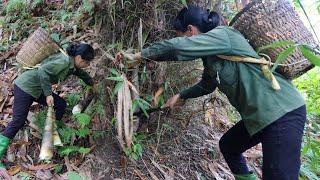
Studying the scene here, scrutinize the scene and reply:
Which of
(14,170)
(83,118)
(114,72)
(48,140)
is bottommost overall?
(14,170)

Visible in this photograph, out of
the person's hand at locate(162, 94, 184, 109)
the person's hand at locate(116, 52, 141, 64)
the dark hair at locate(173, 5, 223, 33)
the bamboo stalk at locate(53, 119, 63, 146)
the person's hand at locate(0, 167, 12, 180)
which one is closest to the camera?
the dark hair at locate(173, 5, 223, 33)

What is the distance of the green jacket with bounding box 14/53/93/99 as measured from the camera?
4.09m

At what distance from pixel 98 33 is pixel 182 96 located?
113 cm

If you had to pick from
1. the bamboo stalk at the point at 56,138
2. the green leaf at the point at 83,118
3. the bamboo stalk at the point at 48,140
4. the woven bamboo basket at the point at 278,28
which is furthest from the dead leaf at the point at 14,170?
the woven bamboo basket at the point at 278,28

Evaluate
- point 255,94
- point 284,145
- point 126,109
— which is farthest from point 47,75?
point 284,145

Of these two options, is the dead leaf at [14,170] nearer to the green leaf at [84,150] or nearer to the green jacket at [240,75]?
the green leaf at [84,150]

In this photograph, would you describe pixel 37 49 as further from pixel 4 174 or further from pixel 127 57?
pixel 127 57

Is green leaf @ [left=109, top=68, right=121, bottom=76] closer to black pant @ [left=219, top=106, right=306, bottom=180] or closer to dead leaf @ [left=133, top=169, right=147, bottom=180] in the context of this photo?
dead leaf @ [left=133, top=169, right=147, bottom=180]

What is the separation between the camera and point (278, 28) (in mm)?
2713

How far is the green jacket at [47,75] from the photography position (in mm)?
4094

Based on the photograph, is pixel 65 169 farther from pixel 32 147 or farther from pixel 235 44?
pixel 235 44

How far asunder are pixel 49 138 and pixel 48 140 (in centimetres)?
3

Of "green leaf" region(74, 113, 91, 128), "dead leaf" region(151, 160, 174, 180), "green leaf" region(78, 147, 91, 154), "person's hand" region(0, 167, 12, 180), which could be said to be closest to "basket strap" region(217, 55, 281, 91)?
"dead leaf" region(151, 160, 174, 180)

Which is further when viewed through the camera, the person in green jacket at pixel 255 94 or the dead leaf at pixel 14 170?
the dead leaf at pixel 14 170
